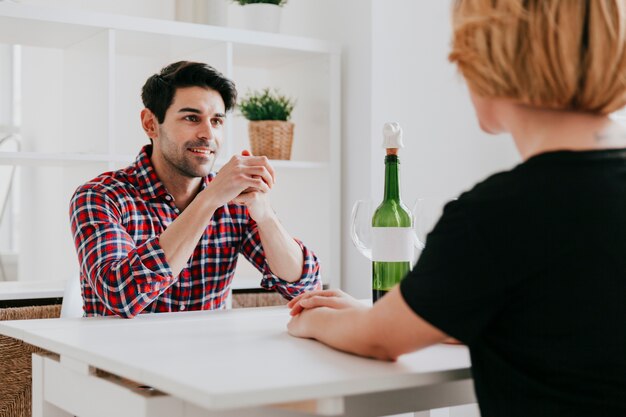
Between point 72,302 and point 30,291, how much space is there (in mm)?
527

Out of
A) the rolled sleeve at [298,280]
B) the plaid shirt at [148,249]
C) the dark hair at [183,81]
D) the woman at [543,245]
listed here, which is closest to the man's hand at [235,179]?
the plaid shirt at [148,249]

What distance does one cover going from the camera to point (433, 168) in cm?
315

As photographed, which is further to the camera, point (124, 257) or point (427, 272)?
point (124, 257)

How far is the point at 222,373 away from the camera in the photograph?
1004 mm

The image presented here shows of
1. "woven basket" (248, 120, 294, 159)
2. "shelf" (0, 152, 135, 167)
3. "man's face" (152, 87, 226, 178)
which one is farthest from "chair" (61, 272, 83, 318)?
"woven basket" (248, 120, 294, 159)

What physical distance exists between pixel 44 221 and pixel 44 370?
2.48 m

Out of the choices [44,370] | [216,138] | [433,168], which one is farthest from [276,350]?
[433,168]

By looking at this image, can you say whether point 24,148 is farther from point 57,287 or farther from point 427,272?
point 427,272

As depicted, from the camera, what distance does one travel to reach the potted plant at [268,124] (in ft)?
9.88

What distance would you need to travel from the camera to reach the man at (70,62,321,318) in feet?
5.96

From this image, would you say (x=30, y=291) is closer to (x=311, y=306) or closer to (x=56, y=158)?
(x=56, y=158)

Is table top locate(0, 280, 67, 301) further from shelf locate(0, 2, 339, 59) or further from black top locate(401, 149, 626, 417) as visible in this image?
black top locate(401, 149, 626, 417)

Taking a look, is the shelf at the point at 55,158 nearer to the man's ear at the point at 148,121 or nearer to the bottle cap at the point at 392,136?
the man's ear at the point at 148,121

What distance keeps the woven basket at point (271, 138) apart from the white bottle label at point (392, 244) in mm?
1610
